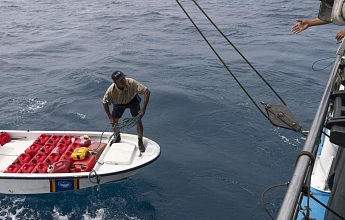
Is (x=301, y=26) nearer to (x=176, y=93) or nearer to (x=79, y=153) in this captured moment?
(x=79, y=153)

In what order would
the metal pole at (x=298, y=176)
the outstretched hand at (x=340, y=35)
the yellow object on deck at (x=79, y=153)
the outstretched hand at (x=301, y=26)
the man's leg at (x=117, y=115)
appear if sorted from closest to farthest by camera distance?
the metal pole at (x=298, y=176)
the outstretched hand at (x=301, y=26)
the outstretched hand at (x=340, y=35)
the yellow object on deck at (x=79, y=153)
the man's leg at (x=117, y=115)

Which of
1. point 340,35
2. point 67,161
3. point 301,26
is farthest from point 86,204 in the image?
point 340,35

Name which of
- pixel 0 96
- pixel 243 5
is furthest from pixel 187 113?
pixel 243 5

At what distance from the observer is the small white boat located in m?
8.90

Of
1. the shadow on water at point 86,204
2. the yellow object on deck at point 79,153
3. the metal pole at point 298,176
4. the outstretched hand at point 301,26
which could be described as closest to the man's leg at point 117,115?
the yellow object on deck at point 79,153

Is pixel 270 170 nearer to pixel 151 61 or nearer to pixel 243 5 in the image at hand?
pixel 151 61

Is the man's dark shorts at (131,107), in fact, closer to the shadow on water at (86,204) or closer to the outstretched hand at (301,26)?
the shadow on water at (86,204)

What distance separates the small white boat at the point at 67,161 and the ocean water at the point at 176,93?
720mm

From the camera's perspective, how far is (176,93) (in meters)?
16.1

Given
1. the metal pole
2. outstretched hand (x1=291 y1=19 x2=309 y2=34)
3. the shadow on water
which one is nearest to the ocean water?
the shadow on water

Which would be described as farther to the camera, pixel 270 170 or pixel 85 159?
pixel 270 170

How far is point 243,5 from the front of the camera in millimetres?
34750

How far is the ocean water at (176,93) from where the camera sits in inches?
376

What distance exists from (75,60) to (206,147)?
486 inches
